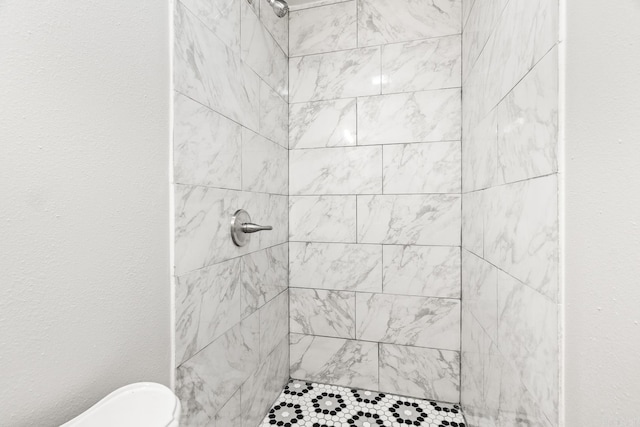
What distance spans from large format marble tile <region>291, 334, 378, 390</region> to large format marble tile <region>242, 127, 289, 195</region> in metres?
0.93

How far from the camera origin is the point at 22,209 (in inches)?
22.4

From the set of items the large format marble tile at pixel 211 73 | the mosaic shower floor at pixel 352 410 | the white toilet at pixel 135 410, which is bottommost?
the mosaic shower floor at pixel 352 410

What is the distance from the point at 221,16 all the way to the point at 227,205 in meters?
0.73

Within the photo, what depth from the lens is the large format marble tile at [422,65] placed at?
1.69 meters

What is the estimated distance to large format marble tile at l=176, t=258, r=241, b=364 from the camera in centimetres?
99

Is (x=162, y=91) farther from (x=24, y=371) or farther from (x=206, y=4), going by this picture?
(x=24, y=371)

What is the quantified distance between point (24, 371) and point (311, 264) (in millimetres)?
1385

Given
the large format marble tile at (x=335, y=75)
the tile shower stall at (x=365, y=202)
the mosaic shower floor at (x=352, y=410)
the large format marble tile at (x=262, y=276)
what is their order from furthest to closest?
the large format marble tile at (x=335, y=75), the mosaic shower floor at (x=352, y=410), the large format marble tile at (x=262, y=276), the tile shower stall at (x=365, y=202)

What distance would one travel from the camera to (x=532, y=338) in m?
0.76

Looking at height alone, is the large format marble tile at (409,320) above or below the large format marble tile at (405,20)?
below

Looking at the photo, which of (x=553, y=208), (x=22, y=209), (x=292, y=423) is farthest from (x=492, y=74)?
(x=292, y=423)

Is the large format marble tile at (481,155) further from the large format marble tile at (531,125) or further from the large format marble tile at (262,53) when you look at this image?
the large format marble tile at (262,53)

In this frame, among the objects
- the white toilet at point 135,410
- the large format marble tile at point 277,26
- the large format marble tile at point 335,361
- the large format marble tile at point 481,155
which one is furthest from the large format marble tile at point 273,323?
the large format marble tile at point 277,26

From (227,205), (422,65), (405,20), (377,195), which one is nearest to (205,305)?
(227,205)
